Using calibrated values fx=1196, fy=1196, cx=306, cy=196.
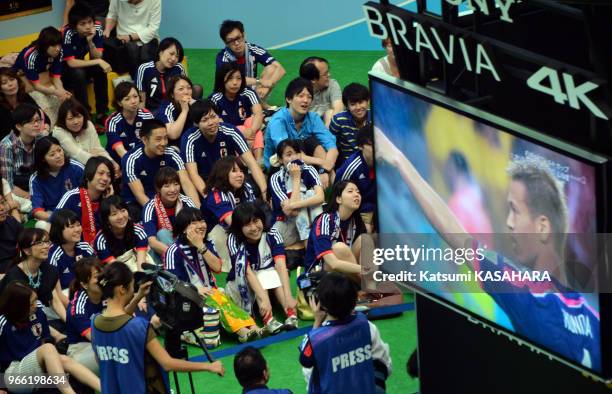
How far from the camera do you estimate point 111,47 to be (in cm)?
1250

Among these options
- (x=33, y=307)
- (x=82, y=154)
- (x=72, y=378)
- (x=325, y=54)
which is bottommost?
(x=72, y=378)

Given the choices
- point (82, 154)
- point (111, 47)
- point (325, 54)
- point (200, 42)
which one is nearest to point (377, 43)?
point (325, 54)

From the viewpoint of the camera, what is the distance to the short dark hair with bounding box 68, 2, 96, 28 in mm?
12234

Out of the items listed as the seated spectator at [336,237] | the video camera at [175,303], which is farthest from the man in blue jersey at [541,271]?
the seated spectator at [336,237]

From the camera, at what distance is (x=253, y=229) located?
8.53 meters

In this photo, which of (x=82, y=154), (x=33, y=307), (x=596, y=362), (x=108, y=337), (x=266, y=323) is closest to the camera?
(x=596, y=362)

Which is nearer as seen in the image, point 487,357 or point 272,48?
point 487,357

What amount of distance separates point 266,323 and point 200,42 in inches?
250

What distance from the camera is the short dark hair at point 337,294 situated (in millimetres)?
6160

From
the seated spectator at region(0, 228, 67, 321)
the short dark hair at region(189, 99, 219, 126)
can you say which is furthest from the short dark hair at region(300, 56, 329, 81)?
the seated spectator at region(0, 228, 67, 321)

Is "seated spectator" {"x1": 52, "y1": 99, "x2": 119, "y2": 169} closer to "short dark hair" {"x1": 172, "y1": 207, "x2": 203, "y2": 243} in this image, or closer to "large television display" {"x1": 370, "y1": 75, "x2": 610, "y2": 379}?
"short dark hair" {"x1": 172, "y1": 207, "x2": 203, "y2": 243}

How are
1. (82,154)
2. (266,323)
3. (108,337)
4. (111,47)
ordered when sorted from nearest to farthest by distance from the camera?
1. (108,337)
2. (266,323)
3. (82,154)
4. (111,47)

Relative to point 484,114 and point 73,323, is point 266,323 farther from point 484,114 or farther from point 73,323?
point 484,114

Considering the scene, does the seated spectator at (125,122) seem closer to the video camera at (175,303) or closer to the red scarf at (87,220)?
the red scarf at (87,220)
